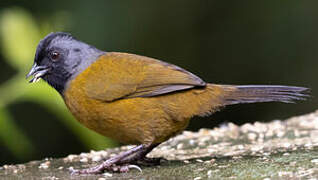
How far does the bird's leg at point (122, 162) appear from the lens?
4.45 meters

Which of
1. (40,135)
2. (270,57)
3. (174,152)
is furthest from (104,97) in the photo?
(270,57)

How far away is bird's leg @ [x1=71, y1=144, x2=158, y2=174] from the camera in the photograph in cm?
445

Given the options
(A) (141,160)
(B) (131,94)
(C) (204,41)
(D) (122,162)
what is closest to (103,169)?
(D) (122,162)

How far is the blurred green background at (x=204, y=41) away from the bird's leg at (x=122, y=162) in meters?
2.86

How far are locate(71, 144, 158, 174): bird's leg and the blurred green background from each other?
9.39ft

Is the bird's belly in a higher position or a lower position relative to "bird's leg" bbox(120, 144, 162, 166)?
higher

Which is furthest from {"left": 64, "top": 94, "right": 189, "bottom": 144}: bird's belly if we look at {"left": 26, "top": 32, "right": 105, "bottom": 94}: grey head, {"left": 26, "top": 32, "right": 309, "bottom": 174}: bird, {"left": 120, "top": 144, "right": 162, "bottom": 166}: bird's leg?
{"left": 26, "top": 32, "right": 105, "bottom": 94}: grey head

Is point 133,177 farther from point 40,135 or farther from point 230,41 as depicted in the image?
point 230,41

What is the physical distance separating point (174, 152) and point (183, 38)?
390 centimetres

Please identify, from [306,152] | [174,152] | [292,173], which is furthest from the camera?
[174,152]

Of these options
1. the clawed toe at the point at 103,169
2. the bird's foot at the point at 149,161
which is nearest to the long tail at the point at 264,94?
the bird's foot at the point at 149,161

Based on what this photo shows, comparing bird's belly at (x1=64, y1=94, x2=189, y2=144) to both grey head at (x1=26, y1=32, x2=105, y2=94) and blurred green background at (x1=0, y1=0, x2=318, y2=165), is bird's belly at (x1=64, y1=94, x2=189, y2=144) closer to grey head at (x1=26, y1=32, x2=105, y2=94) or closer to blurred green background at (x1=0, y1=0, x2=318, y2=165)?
grey head at (x1=26, y1=32, x2=105, y2=94)

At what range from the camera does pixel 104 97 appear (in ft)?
14.6

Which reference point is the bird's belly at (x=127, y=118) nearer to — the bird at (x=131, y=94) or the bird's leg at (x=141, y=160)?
the bird at (x=131, y=94)
